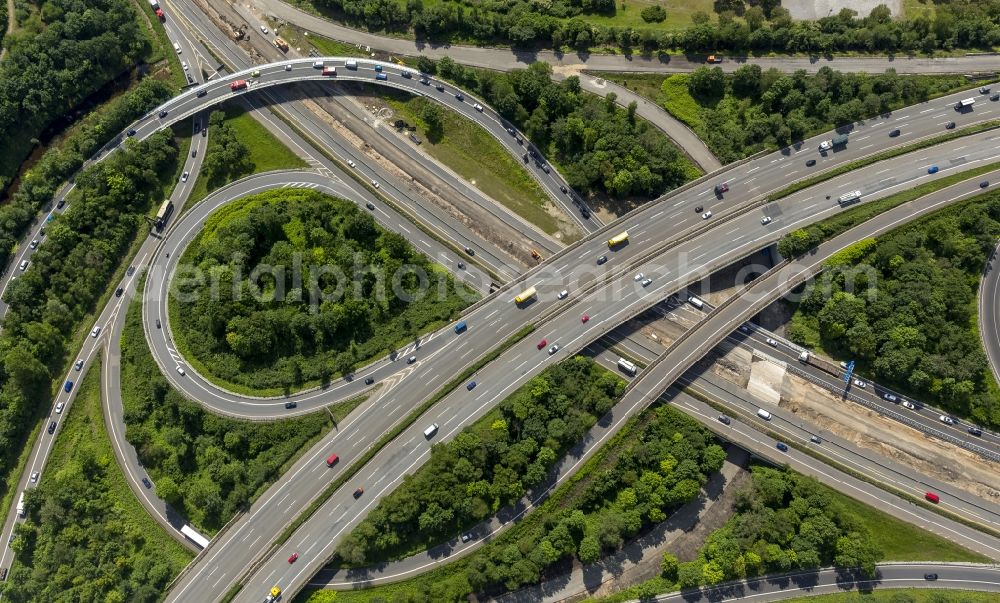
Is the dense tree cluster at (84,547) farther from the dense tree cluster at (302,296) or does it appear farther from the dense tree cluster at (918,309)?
the dense tree cluster at (918,309)

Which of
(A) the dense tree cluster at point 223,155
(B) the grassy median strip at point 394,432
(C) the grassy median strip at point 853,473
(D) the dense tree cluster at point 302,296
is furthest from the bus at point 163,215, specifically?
(C) the grassy median strip at point 853,473

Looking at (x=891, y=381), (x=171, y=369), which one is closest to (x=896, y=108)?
(x=891, y=381)

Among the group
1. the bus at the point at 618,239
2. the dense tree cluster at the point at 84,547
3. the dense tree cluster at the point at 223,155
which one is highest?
the bus at the point at 618,239

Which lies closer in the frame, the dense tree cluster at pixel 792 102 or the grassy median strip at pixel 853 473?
the grassy median strip at pixel 853 473

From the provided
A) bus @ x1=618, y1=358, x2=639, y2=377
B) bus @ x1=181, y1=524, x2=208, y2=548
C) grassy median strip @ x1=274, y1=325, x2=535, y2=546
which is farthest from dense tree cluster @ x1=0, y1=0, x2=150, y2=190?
bus @ x1=618, y1=358, x2=639, y2=377

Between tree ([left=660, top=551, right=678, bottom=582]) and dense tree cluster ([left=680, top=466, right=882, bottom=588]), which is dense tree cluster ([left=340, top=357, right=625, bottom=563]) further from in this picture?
dense tree cluster ([left=680, top=466, right=882, bottom=588])

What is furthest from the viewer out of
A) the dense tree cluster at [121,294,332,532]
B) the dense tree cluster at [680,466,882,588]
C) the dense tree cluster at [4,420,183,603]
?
the dense tree cluster at [121,294,332,532]

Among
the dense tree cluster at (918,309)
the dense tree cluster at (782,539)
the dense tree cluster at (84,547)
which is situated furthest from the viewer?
the dense tree cluster at (918,309)

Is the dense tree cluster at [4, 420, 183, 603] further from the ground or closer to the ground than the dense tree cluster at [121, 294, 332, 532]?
closer to the ground
